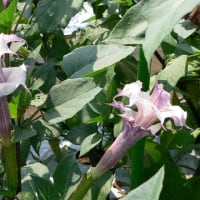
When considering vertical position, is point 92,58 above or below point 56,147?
above

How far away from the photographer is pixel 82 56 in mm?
534

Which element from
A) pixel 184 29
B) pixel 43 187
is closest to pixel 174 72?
pixel 184 29

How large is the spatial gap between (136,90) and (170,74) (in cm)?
15

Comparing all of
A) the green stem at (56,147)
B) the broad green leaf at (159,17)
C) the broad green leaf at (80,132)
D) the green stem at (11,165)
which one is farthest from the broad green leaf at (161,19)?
the green stem at (56,147)

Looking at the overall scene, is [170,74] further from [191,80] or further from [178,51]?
[191,80]

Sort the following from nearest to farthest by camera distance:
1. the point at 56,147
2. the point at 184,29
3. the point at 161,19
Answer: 1. the point at 161,19
2. the point at 184,29
3. the point at 56,147

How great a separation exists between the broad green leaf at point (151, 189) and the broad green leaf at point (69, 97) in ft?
0.53

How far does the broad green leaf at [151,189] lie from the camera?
291 mm

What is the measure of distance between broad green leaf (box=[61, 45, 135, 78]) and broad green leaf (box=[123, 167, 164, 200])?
0.18m

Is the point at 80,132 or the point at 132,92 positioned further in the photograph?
the point at 80,132

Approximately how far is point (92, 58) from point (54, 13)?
4.9 inches

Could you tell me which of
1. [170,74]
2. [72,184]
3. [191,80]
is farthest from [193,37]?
[72,184]

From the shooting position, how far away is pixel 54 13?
24.2 inches

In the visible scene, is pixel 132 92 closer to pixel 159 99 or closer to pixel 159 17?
pixel 159 99
